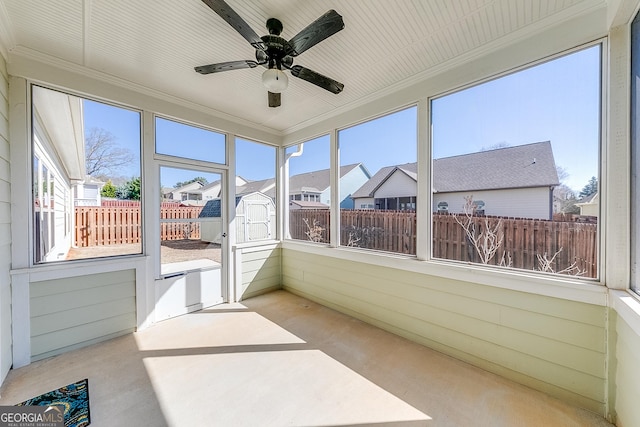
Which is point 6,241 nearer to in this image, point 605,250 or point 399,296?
point 399,296

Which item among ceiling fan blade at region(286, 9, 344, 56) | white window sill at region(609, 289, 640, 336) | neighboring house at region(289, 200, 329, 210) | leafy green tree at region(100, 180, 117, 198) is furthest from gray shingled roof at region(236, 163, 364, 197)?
white window sill at region(609, 289, 640, 336)

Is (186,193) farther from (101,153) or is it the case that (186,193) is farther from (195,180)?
(101,153)

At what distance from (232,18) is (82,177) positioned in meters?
2.39

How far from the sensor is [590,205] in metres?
1.73

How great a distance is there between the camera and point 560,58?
1.85 meters

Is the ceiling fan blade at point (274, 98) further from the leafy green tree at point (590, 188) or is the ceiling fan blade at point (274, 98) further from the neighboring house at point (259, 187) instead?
the leafy green tree at point (590, 188)

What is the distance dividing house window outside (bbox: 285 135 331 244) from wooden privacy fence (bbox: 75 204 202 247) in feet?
5.46

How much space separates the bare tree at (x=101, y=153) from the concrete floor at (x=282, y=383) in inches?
70.4

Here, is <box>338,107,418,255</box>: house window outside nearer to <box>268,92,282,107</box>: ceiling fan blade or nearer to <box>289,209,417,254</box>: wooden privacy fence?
<box>289,209,417,254</box>: wooden privacy fence

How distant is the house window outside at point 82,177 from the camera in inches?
92.0

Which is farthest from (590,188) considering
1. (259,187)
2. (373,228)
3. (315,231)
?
(259,187)

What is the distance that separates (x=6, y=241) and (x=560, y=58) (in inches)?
181

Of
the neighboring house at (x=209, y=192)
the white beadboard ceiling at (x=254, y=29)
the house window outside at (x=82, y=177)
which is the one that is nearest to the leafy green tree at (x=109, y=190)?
the house window outside at (x=82, y=177)

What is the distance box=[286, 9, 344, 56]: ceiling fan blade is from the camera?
1.47 metres
